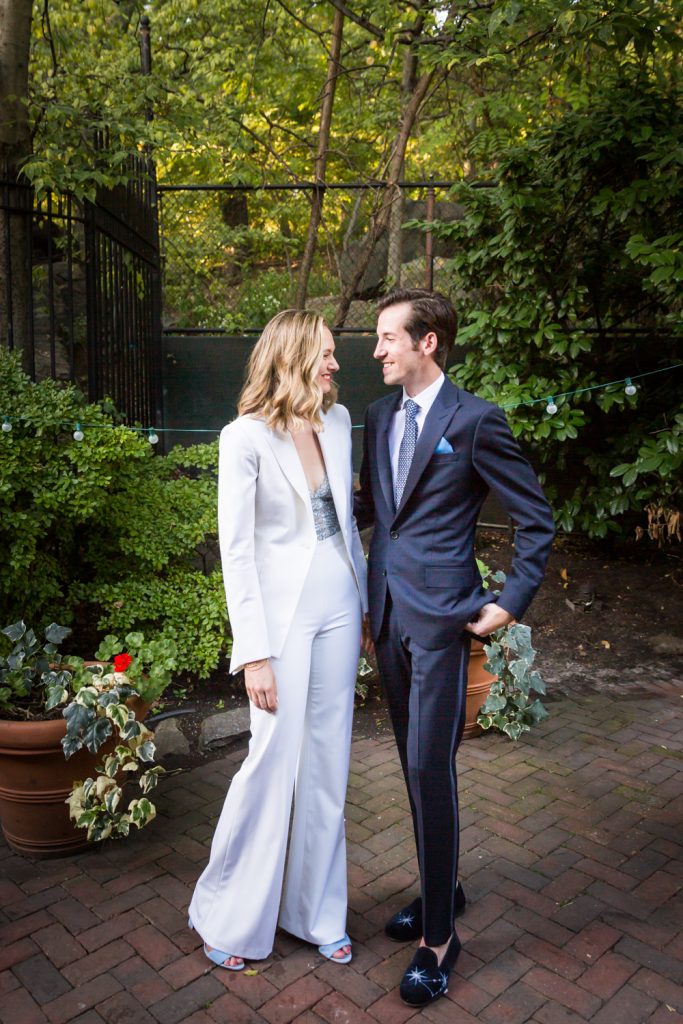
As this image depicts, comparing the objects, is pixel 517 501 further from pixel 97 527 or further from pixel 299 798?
pixel 97 527

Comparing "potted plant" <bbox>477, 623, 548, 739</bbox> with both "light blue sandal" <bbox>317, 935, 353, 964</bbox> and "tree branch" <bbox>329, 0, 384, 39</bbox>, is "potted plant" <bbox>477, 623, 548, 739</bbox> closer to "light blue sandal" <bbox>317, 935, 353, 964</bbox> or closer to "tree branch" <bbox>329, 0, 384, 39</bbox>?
"light blue sandal" <bbox>317, 935, 353, 964</bbox>

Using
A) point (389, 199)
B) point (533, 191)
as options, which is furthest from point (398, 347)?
point (389, 199)

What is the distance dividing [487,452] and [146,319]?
571 cm

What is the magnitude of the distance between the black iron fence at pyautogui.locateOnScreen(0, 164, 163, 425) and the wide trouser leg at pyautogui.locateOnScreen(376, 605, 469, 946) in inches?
129

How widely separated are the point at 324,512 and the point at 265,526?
20cm

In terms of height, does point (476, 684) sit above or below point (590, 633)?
above

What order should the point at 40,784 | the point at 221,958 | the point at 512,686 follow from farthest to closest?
the point at 512,686 → the point at 40,784 → the point at 221,958

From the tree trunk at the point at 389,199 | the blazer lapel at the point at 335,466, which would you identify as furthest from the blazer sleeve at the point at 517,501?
the tree trunk at the point at 389,199

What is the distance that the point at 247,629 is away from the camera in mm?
2689

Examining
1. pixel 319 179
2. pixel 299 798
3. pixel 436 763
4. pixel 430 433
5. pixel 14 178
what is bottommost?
pixel 299 798

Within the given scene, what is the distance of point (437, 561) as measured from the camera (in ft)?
8.87

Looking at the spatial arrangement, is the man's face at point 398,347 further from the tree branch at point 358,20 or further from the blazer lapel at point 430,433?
the tree branch at point 358,20

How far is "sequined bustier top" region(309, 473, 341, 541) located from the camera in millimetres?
2852

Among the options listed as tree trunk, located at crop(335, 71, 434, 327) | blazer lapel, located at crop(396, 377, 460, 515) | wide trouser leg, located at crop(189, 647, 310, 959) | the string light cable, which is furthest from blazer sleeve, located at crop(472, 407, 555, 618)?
tree trunk, located at crop(335, 71, 434, 327)
